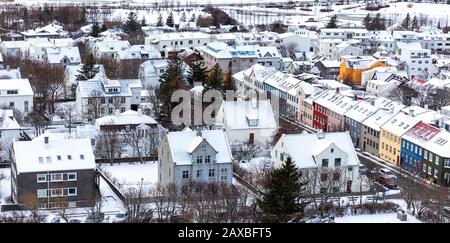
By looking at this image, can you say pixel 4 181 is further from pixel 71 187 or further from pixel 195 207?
pixel 195 207

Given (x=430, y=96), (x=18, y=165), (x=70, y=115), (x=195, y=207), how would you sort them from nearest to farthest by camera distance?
(x=195, y=207) < (x=18, y=165) < (x=70, y=115) < (x=430, y=96)

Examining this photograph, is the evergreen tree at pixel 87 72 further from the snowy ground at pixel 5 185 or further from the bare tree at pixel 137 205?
the bare tree at pixel 137 205

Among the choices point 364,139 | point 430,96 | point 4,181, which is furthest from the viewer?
point 430,96

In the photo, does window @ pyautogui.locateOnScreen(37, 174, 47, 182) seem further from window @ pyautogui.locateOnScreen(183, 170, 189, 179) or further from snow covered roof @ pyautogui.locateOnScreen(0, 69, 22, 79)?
snow covered roof @ pyautogui.locateOnScreen(0, 69, 22, 79)

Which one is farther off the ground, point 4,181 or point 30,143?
point 30,143

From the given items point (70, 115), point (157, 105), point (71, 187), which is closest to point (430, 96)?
point (157, 105)

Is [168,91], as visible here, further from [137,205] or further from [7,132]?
[137,205]

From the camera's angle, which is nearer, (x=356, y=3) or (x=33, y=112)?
(x=33, y=112)

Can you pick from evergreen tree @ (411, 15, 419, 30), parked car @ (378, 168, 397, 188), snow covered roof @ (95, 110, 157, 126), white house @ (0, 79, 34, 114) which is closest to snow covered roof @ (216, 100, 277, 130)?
snow covered roof @ (95, 110, 157, 126)
